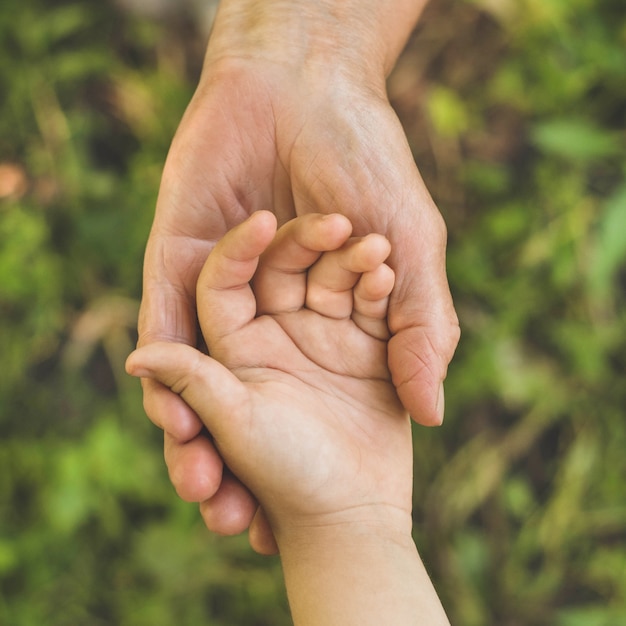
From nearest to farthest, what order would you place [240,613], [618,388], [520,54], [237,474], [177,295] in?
1. [237,474]
2. [177,295]
3. [240,613]
4. [618,388]
5. [520,54]

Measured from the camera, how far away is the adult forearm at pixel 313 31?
1422mm

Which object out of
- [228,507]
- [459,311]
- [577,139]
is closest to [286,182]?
[228,507]

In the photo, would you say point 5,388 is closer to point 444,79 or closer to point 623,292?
point 444,79

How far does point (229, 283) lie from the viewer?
1165mm

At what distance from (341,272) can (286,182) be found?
0.29 meters

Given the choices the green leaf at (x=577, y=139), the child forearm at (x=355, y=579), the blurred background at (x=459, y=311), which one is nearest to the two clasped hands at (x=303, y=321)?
the child forearm at (x=355, y=579)

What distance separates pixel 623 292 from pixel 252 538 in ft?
5.03

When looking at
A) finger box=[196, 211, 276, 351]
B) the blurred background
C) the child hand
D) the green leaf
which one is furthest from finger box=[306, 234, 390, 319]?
the green leaf

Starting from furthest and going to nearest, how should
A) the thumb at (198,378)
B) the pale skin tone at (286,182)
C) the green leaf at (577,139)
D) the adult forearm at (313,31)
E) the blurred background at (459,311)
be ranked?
the green leaf at (577,139)
the blurred background at (459,311)
the adult forearm at (313,31)
the pale skin tone at (286,182)
the thumb at (198,378)

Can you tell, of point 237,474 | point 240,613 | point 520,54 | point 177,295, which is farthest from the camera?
point 520,54

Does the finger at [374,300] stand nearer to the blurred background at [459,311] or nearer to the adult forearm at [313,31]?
the adult forearm at [313,31]

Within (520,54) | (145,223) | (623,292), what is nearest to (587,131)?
(520,54)

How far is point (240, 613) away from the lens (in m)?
1.97

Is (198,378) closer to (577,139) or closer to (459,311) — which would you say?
(459,311)
